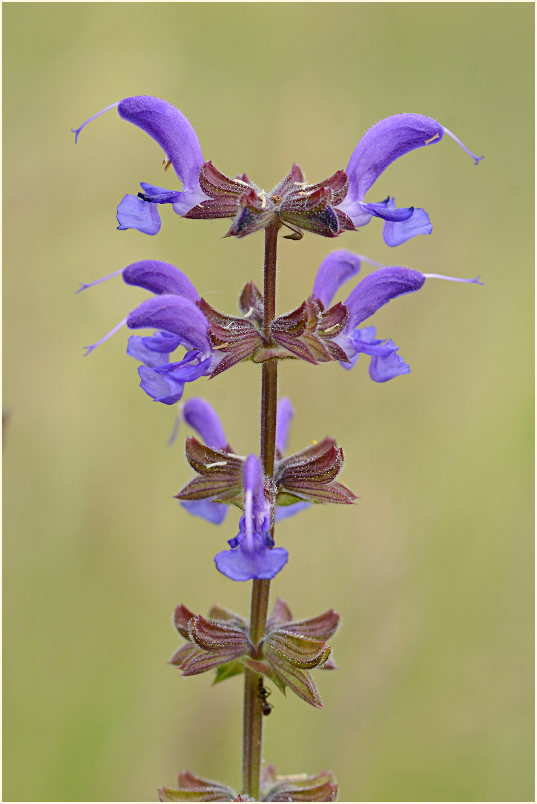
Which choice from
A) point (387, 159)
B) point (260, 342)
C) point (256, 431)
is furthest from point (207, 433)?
point (256, 431)

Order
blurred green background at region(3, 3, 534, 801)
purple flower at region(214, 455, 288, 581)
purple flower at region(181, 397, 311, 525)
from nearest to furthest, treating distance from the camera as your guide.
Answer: purple flower at region(214, 455, 288, 581)
purple flower at region(181, 397, 311, 525)
blurred green background at region(3, 3, 534, 801)

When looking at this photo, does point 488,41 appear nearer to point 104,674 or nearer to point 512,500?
point 512,500

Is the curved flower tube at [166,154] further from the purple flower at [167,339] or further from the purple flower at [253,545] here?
the purple flower at [253,545]

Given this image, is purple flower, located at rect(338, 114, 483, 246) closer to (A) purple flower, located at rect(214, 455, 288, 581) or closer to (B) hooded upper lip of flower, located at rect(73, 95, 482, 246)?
(B) hooded upper lip of flower, located at rect(73, 95, 482, 246)

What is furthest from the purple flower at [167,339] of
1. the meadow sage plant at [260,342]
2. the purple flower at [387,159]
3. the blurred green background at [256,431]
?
the blurred green background at [256,431]

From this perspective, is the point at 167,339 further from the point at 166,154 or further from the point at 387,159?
the point at 387,159

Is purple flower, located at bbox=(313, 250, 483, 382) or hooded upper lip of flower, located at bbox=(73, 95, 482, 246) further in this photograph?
purple flower, located at bbox=(313, 250, 483, 382)

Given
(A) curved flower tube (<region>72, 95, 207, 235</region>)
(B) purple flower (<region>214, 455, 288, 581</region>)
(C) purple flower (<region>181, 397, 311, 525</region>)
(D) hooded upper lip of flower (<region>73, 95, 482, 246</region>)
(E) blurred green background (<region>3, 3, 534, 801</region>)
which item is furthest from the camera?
(E) blurred green background (<region>3, 3, 534, 801</region>)

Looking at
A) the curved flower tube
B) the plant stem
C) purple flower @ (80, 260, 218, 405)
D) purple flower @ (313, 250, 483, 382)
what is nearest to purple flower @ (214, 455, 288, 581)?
the plant stem
